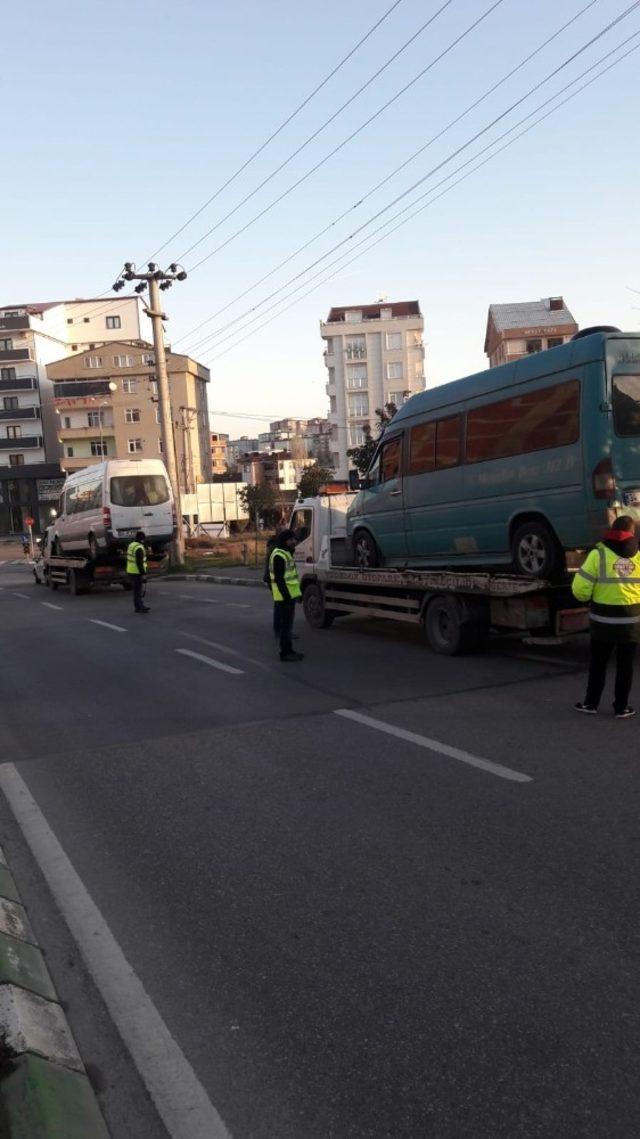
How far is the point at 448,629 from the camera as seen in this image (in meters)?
10.6

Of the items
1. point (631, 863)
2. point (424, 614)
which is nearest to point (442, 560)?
point (424, 614)

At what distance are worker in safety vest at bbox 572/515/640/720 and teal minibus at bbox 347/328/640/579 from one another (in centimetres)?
132

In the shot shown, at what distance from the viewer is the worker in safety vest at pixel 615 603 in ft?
23.2

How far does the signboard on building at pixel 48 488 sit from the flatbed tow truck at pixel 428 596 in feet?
214

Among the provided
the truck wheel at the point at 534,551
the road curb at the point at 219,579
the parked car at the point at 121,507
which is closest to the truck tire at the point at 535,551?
the truck wheel at the point at 534,551

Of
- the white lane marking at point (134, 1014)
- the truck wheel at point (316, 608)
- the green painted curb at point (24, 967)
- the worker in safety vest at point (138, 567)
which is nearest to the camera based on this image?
the white lane marking at point (134, 1014)

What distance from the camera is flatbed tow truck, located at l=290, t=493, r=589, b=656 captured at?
9211 millimetres

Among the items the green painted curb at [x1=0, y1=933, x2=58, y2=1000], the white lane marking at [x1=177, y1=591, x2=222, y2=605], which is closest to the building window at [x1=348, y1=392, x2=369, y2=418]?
the white lane marking at [x1=177, y1=591, x2=222, y2=605]

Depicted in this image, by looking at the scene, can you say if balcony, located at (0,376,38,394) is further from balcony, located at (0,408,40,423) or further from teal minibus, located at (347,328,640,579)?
teal minibus, located at (347,328,640,579)

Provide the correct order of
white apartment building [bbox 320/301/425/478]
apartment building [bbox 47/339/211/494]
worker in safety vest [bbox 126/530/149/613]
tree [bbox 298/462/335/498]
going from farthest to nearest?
white apartment building [bbox 320/301/425/478]
apartment building [bbox 47/339/211/494]
tree [bbox 298/462/335/498]
worker in safety vest [bbox 126/530/149/613]

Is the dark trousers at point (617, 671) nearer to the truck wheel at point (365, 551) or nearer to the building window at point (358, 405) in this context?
the truck wheel at point (365, 551)

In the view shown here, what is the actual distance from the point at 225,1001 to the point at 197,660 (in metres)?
8.20

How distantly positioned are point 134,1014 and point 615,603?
5.01m

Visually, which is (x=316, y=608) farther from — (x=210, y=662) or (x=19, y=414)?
(x=19, y=414)
